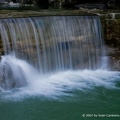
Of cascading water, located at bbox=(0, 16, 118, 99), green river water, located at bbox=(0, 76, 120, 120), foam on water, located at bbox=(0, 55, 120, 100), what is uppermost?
cascading water, located at bbox=(0, 16, 118, 99)

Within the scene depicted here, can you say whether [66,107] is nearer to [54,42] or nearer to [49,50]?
[49,50]

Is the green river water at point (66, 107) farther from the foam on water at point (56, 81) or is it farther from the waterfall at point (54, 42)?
the waterfall at point (54, 42)

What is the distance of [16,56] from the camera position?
10.5 m

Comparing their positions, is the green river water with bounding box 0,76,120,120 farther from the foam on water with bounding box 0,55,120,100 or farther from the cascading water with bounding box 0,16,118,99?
the cascading water with bounding box 0,16,118,99

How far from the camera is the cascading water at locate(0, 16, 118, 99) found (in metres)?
10.3

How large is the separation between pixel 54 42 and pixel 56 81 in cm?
143

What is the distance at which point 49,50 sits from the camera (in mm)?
11273

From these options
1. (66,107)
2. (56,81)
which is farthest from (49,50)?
(66,107)

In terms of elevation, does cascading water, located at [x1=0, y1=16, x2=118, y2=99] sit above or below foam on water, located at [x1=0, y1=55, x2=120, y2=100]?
above

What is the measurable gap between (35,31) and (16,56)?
1.21m

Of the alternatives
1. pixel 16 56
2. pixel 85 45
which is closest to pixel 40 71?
pixel 16 56

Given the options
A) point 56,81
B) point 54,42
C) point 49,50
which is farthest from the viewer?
point 54,42

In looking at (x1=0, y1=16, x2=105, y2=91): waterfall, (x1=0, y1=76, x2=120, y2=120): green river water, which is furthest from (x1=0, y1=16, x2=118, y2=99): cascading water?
(x1=0, y1=76, x2=120, y2=120): green river water

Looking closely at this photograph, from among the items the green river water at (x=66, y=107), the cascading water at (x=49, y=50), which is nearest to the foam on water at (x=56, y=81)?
the cascading water at (x=49, y=50)
